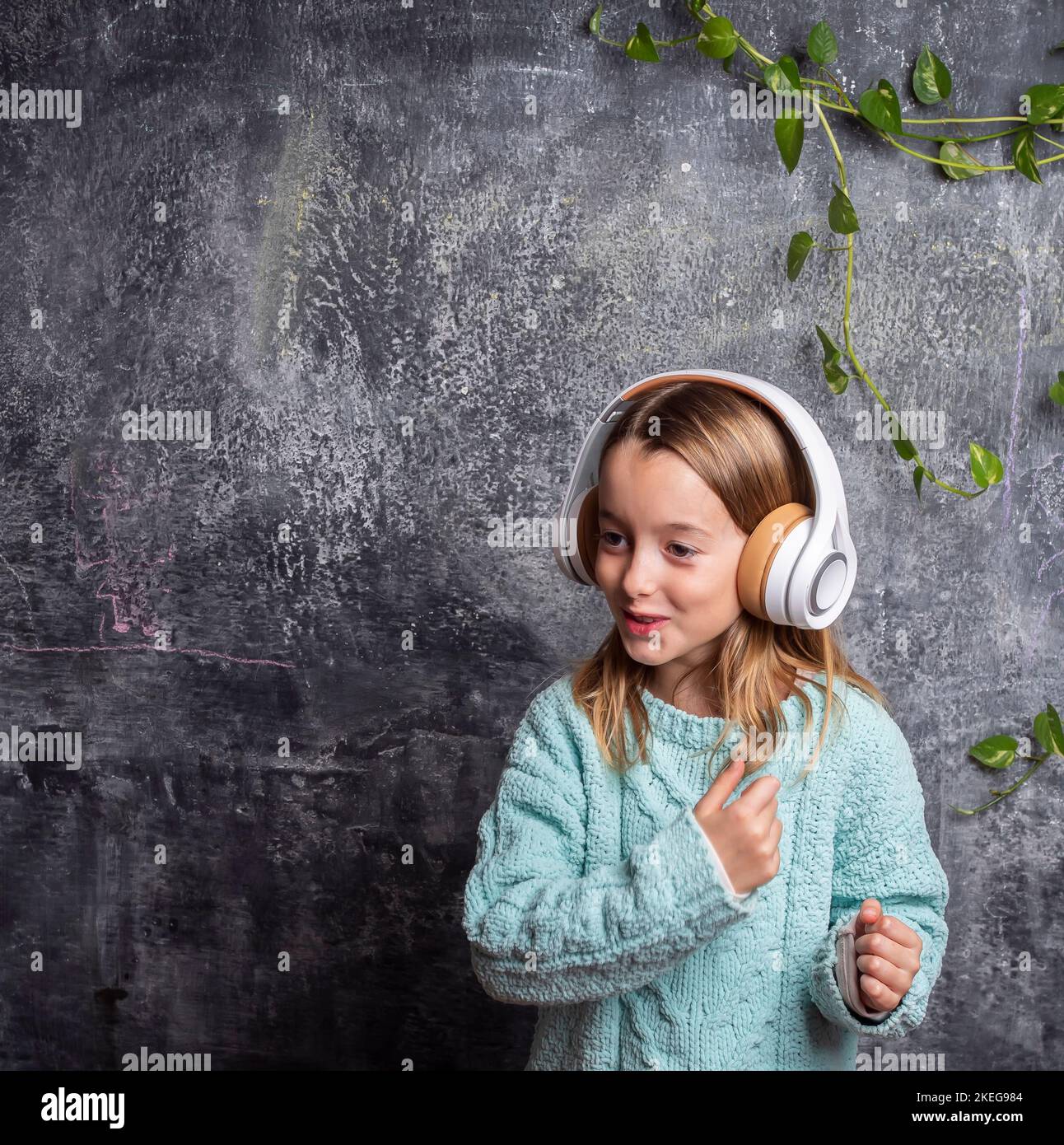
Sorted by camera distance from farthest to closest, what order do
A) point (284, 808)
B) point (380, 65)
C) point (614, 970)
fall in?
1. point (284, 808)
2. point (380, 65)
3. point (614, 970)

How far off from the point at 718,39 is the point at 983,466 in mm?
919

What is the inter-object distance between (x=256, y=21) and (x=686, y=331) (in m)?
1.04

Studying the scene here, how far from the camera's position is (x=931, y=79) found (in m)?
2.01

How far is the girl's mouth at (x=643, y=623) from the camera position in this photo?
4.07ft

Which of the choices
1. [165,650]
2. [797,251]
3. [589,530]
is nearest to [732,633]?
[589,530]

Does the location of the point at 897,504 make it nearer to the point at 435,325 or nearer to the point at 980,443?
the point at 980,443

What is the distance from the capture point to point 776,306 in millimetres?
2121

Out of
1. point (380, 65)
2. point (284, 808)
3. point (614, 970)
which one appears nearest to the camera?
point (614, 970)

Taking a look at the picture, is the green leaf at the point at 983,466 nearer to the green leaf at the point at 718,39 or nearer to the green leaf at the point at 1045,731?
the green leaf at the point at 1045,731

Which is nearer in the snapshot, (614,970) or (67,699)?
(614,970)

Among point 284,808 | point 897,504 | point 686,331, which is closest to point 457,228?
point 686,331

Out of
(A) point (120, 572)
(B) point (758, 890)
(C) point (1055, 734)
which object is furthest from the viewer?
(A) point (120, 572)

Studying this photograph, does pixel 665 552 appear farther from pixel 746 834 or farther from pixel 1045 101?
pixel 1045 101

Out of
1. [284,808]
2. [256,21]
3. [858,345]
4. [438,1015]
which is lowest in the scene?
[438,1015]
